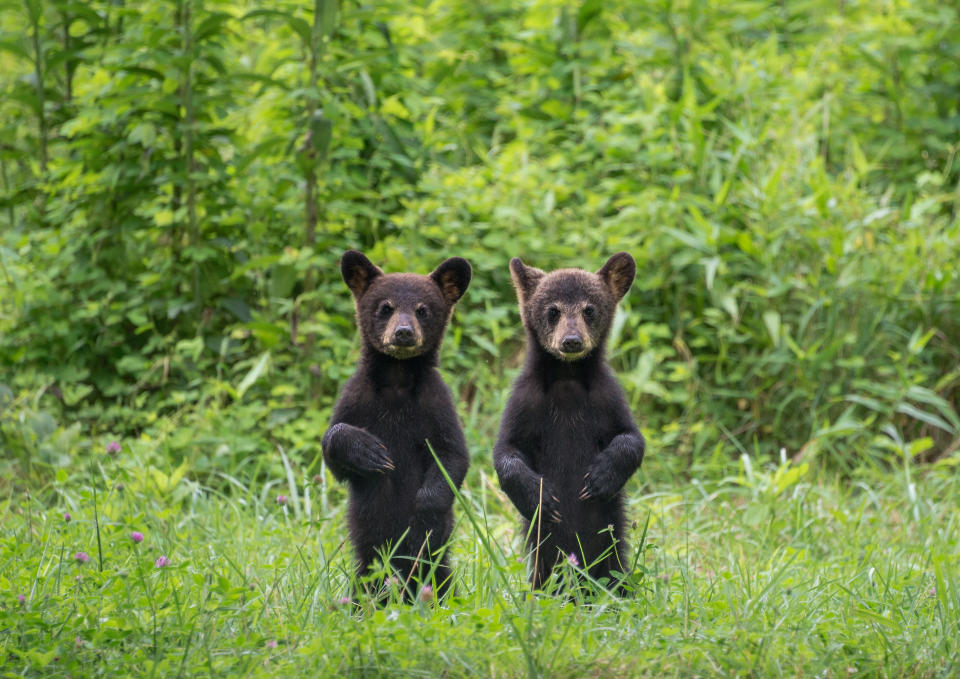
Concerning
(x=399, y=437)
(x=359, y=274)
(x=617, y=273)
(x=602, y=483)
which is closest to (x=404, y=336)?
(x=399, y=437)

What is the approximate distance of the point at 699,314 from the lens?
732cm

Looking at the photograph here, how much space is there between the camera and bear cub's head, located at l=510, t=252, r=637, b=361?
4.25 m

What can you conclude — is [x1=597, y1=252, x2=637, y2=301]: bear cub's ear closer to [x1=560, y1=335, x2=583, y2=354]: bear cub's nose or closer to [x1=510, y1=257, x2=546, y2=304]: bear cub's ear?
[x1=510, y1=257, x2=546, y2=304]: bear cub's ear

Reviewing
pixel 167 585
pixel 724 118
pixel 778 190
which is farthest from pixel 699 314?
pixel 167 585

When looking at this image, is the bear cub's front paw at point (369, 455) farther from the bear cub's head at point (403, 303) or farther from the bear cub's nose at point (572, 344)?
the bear cub's nose at point (572, 344)

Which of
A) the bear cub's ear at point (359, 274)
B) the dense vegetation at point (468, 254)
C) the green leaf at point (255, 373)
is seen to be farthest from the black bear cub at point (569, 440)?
the green leaf at point (255, 373)

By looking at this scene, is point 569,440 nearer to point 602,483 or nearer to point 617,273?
point 602,483

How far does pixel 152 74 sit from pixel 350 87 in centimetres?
123

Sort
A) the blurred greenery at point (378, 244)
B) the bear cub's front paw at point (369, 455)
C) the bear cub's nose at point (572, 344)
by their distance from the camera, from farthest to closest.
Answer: the blurred greenery at point (378, 244) → the bear cub's nose at point (572, 344) → the bear cub's front paw at point (369, 455)

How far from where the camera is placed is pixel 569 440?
14.1 ft

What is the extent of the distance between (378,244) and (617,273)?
2398 mm

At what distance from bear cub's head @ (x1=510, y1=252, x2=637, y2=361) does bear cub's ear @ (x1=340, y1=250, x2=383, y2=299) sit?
2.04 feet

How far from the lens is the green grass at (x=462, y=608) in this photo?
3.24 m

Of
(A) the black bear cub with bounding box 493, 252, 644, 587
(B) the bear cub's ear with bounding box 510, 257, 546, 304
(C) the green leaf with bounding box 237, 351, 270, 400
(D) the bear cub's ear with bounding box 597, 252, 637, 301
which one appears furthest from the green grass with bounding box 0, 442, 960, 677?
(D) the bear cub's ear with bounding box 597, 252, 637, 301
